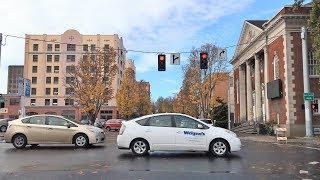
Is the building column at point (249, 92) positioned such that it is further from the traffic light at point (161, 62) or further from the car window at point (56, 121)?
the car window at point (56, 121)

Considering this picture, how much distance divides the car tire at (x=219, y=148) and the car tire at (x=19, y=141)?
8394 millimetres

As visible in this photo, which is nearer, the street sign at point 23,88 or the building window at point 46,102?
the street sign at point 23,88

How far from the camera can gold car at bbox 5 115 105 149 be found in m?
19.6

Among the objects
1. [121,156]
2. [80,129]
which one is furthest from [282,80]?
[121,156]

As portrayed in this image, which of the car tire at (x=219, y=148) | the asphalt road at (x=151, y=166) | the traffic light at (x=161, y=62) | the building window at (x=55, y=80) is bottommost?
the asphalt road at (x=151, y=166)

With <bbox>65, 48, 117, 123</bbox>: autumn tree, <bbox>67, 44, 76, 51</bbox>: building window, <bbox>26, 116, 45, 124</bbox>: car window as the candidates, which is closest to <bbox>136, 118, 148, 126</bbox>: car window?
<bbox>26, 116, 45, 124</bbox>: car window

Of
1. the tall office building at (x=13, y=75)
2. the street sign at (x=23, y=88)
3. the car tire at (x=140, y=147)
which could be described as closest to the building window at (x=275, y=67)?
the street sign at (x=23, y=88)

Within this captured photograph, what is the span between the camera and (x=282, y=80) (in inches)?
1494

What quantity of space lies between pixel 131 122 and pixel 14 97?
97199mm

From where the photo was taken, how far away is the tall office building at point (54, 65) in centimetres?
9931

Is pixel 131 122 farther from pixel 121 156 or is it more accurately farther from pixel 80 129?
pixel 80 129

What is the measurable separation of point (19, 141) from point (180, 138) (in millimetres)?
7713

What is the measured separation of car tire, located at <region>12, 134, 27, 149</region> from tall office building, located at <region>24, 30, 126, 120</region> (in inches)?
3117

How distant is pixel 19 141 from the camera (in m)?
19.7
